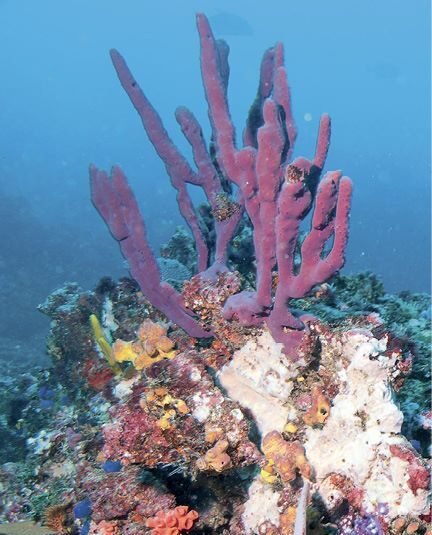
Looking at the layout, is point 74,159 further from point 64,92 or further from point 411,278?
point 64,92

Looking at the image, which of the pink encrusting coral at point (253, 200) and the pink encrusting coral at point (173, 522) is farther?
the pink encrusting coral at point (253, 200)

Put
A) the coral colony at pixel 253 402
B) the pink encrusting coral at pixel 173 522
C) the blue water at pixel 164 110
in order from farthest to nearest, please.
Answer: the blue water at pixel 164 110
the coral colony at pixel 253 402
the pink encrusting coral at pixel 173 522

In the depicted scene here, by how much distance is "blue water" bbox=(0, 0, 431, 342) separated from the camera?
2234cm

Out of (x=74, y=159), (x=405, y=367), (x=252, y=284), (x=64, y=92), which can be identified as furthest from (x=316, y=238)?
(x=64, y=92)

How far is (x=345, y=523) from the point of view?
2785 mm

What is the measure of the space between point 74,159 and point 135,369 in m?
52.6

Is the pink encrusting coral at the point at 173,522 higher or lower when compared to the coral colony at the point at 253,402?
lower

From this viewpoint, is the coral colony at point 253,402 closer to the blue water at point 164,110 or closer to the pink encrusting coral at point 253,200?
the pink encrusting coral at point 253,200

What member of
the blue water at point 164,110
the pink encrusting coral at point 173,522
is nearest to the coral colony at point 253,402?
the pink encrusting coral at point 173,522

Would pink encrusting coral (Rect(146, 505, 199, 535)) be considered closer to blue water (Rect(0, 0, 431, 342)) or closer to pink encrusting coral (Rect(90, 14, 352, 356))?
pink encrusting coral (Rect(90, 14, 352, 356))

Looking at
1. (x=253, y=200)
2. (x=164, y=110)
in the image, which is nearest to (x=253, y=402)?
(x=253, y=200)

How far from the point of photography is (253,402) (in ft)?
11.4

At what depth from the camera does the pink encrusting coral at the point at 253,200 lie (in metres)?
2.85

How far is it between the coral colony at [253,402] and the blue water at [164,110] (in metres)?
11.4
